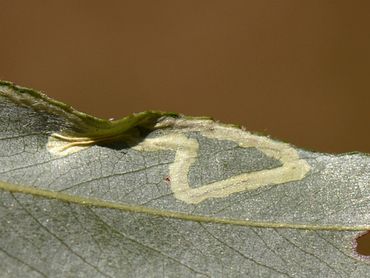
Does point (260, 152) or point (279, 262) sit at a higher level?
point (260, 152)

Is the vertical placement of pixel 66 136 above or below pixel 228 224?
above

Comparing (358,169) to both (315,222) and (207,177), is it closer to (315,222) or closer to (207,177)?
(315,222)

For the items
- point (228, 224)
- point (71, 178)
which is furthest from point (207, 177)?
point (71, 178)

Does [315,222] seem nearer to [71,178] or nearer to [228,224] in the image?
[228,224]

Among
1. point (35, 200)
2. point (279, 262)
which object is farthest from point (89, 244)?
point (279, 262)

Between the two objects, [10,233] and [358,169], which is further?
[358,169]
